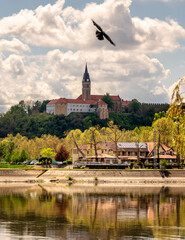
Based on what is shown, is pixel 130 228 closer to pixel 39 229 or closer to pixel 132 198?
pixel 39 229

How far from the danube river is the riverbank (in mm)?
13833

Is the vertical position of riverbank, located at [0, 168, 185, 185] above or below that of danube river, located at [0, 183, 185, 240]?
above

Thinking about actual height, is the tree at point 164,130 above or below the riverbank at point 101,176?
above

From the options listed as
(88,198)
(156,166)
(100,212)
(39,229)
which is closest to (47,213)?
(100,212)

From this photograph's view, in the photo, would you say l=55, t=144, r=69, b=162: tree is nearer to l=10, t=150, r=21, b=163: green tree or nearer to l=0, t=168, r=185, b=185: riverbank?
l=10, t=150, r=21, b=163: green tree

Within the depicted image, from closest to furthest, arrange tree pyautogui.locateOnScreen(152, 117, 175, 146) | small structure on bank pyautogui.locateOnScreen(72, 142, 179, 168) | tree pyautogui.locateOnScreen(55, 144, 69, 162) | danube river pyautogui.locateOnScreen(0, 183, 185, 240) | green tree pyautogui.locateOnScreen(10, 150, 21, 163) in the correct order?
danube river pyautogui.locateOnScreen(0, 183, 185, 240) < small structure on bank pyautogui.locateOnScreen(72, 142, 179, 168) < green tree pyautogui.locateOnScreen(10, 150, 21, 163) < tree pyautogui.locateOnScreen(152, 117, 175, 146) < tree pyautogui.locateOnScreen(55, 144, 69, 162)

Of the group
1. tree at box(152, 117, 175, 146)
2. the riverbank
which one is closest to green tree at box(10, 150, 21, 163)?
the riverbank

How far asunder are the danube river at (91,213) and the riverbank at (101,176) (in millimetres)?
13833

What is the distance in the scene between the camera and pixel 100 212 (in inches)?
2101

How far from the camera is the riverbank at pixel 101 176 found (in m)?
96.2

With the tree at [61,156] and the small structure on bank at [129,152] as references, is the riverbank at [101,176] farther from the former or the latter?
the tree at [61,156]

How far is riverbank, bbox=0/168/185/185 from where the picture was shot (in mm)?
96188

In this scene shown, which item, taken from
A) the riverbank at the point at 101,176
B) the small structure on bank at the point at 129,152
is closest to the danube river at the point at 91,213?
the riverbank at the point at 101,176

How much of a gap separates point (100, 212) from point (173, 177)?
4799 cm
